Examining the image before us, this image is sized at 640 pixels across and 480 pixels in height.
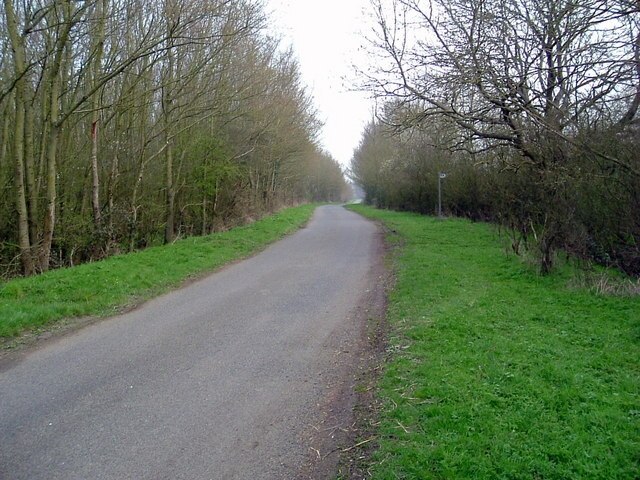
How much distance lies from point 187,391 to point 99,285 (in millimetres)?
5301

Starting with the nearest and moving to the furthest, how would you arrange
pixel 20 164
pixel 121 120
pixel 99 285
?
pixel 99 285
pixel 20 164
pixel 121 120

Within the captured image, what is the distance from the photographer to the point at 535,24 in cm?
998

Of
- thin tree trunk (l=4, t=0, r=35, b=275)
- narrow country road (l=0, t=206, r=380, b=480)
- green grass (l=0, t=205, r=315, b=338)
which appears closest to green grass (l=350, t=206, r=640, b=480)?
narrow country road (l=0, t=206, r=380, b=480)

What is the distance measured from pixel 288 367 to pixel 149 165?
45.6 feet

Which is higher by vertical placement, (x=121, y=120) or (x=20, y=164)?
(x=121, y=120)

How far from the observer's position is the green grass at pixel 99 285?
7264mm

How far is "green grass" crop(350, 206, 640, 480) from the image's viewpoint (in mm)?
3293

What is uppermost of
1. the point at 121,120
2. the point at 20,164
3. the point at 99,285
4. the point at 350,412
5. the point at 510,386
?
the point at 121,120

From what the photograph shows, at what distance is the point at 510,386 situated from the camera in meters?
4.45

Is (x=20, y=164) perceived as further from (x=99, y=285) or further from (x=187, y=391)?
(x=187, y=391)

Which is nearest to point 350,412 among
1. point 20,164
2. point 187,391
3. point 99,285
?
point 187,391

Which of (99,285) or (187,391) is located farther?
(99,285)

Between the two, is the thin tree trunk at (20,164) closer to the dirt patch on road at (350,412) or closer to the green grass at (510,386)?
the dirt patch on road at (350,412)

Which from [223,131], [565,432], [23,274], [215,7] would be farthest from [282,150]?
[565,432]
